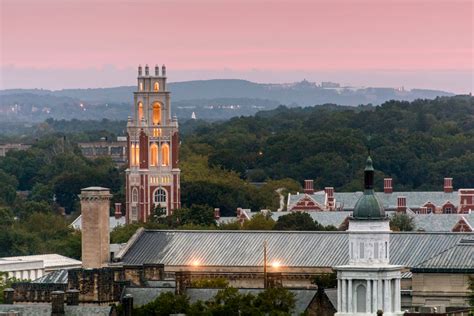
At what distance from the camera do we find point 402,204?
18125 centimetres

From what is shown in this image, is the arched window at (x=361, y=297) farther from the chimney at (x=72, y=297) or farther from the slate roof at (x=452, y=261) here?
the slate roof at (x=452, y=261)

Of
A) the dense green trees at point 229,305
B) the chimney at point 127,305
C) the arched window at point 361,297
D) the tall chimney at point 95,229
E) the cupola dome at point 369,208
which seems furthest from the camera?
the tall chimney at point 95,229

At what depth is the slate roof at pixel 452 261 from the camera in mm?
101625

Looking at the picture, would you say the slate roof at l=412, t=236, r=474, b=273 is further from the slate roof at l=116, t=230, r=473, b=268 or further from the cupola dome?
the cupola dome

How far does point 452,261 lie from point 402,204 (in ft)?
258

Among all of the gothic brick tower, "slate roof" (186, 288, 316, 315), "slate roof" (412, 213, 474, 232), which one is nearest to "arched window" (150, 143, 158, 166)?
the gothic brick tower

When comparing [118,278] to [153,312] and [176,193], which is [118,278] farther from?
[176,193]

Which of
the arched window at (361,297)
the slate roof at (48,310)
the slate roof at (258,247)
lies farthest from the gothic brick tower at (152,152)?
the arched window at (361,297)

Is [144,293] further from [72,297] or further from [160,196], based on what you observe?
[160,196]

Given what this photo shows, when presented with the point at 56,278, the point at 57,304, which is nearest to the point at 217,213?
the point at 56,278

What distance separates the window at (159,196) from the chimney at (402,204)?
14.8 metres

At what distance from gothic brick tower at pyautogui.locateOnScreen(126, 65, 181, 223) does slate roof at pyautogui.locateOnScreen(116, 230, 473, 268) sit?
5647 cm

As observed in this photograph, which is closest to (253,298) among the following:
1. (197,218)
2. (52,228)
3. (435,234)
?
(435,234)

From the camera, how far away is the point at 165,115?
182 m
